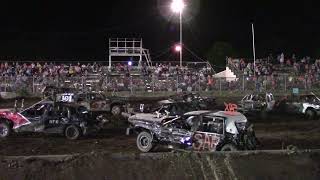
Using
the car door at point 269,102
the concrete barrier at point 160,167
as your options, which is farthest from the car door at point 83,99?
the concrete barrier at point 160,167

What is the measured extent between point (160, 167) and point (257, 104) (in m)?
19.8

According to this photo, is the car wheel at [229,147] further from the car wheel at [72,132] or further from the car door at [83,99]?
the car door at [83,99]

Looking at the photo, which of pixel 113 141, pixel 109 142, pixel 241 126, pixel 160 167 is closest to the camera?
pixel 160 167

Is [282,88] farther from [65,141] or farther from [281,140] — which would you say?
[65,141]

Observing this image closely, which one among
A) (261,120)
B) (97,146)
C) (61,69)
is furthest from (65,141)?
(61,69)

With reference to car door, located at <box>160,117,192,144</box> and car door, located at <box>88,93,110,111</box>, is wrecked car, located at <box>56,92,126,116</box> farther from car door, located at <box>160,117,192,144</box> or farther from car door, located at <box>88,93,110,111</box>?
car door, located at <box>160,117,192,144</box>

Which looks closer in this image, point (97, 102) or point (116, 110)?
point (97, 102)

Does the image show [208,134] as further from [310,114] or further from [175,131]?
[310,114]

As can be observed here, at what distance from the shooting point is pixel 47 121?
2258cm

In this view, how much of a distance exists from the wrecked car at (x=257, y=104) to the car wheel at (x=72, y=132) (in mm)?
12383

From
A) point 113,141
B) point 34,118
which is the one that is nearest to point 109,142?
point 113,141

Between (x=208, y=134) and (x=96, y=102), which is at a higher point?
(x=96, y=102)

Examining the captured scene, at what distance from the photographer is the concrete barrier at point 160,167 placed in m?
14.2

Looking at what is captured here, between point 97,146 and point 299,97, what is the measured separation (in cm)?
1624
